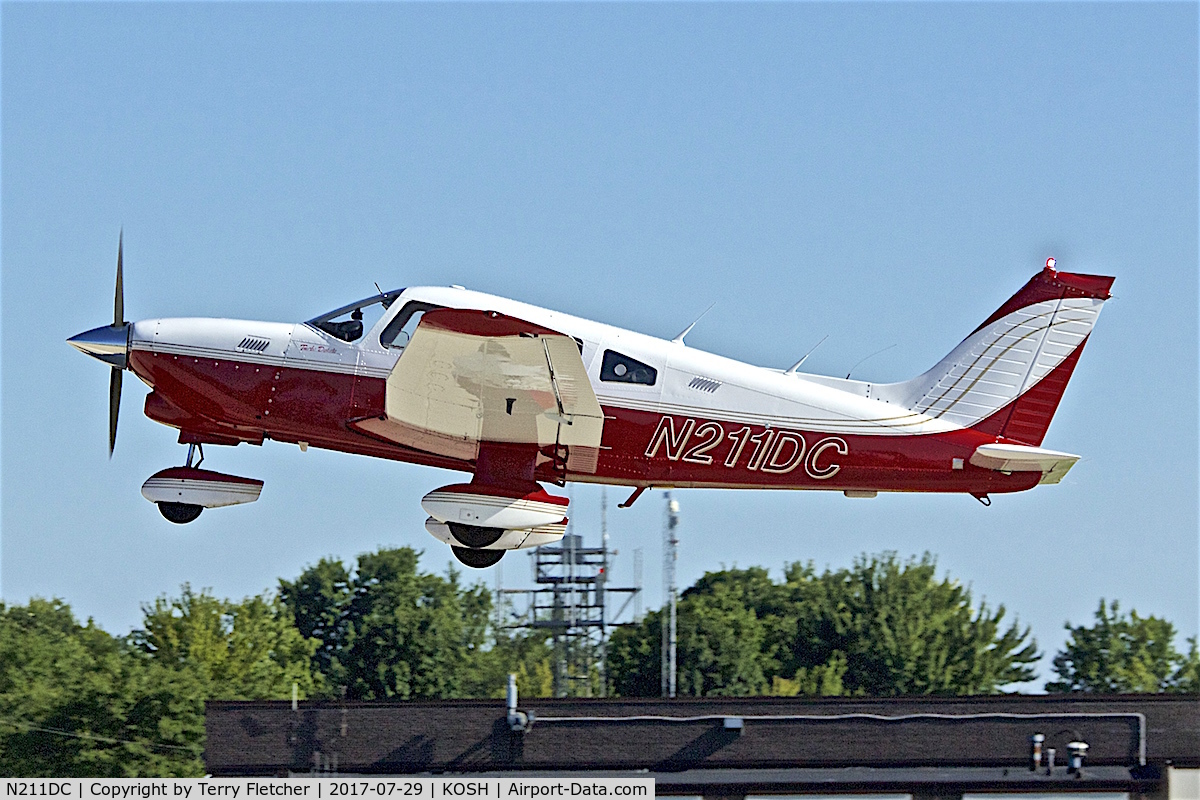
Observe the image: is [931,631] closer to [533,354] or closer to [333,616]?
[333,616]

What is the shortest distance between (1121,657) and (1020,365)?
43067 millimetres

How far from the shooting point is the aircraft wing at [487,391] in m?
17.2

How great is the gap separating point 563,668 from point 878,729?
21315 millimetres

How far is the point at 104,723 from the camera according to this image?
30.5 m

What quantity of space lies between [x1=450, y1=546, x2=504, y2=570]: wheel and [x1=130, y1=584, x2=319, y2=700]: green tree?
3025cm

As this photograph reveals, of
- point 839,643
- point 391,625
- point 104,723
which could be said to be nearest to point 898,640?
point 839,643

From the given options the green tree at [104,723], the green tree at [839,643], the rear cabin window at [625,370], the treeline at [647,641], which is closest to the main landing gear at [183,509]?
the rear cabin window at [625,370]

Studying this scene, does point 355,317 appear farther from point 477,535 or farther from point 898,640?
point 898,640

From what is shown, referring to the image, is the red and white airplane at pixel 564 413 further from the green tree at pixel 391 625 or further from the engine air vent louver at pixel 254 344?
the green tree at pixel 391 625

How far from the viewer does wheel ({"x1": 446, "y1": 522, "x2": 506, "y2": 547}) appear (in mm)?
18797

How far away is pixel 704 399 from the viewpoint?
1864 cm

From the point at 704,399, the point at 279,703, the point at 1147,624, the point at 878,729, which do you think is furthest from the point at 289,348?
the point at 1147,624

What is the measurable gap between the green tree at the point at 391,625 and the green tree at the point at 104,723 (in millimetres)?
20901

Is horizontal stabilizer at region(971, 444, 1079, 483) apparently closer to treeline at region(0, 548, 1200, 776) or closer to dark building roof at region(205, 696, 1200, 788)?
dark building roof at region(205, 696, 1200, 788)
